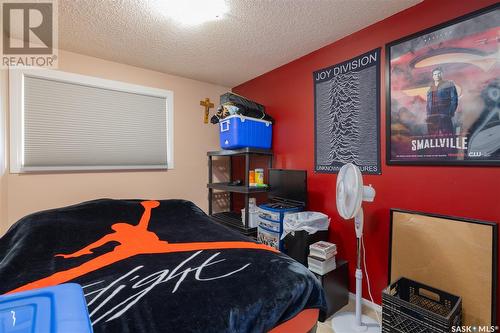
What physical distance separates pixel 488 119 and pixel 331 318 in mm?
1745

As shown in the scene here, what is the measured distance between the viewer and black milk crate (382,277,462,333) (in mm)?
1310

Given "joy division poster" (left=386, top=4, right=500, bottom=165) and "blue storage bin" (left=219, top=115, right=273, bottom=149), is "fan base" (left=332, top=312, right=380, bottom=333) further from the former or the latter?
"blue storage bin" (left=219, top=115, right=273, bottom=149)

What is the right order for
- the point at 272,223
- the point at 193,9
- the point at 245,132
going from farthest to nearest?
the point at 245,132
the point at 272,223
the point at 193,9

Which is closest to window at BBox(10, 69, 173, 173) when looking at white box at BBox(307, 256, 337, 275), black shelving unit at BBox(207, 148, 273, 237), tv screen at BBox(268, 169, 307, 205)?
black shelving unit at BBox(207, 148, 273, 237)

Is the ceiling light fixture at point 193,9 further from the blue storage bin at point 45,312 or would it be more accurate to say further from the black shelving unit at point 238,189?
the blue storage bin at point 45,312

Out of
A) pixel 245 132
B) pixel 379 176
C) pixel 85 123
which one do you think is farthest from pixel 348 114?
pixel 85 123

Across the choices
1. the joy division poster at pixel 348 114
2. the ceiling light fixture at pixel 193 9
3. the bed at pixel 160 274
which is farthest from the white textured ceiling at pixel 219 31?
the bed at pixel 160 274

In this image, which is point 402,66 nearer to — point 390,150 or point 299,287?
point 390,150

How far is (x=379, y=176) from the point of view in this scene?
193 cm

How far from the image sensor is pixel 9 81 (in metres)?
2.13

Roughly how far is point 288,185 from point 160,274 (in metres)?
1.66

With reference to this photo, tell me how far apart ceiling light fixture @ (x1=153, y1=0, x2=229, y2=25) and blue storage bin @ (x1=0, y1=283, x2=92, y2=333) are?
185 cm

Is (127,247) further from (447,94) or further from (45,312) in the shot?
(447,94)

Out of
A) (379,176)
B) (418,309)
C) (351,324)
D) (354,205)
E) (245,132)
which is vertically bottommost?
(351,324)
